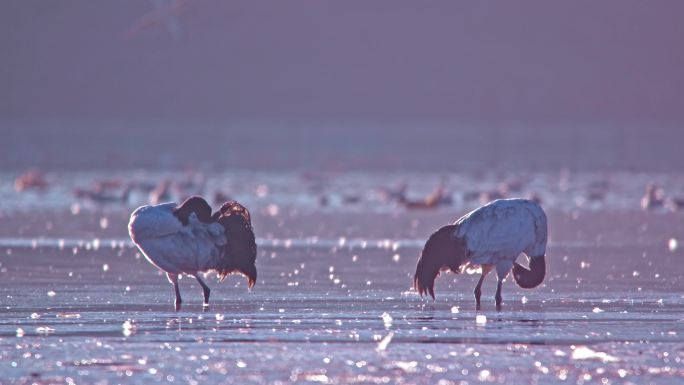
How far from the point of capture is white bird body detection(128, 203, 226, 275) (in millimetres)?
15289

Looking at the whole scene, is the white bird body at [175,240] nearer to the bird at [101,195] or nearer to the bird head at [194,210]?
the bird head at [194,210]

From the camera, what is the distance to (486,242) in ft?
50.5

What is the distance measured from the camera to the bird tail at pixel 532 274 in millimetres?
15781

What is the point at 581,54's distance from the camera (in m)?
111

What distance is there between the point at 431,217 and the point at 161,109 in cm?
6506

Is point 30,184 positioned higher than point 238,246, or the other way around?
point 30,184

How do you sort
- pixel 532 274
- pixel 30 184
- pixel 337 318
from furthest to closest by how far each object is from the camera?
pixel 30 184
pixel 532 274
pixel 337 318

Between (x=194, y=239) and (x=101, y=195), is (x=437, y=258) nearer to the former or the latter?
(x=194, y=239)

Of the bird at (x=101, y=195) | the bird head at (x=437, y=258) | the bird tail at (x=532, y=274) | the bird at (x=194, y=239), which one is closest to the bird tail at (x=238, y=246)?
the bird at (x=194, y=239)

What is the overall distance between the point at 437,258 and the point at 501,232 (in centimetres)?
65

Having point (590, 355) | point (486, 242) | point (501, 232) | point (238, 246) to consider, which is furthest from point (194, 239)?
point (590, 355)

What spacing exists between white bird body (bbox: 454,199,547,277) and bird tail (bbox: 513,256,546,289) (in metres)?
0.16

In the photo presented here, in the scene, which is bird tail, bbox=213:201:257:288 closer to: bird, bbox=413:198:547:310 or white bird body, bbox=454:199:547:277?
bird, bbox=413:198:547:310

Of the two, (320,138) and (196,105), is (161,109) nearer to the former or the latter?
(196,105)
